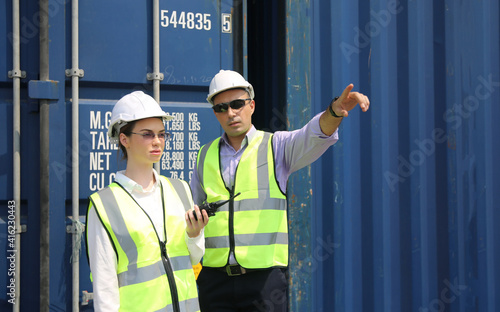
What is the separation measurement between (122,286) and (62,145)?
1.14 m

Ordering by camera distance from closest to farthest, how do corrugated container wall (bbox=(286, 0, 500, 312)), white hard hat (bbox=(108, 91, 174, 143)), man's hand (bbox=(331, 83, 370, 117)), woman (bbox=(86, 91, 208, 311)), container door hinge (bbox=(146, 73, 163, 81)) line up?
woman (bbox=(86, 91, 208, 311))
white hard hat (bbox=(108, 91, 174, 143))
man's hand (bbox=(331, 83, 370, 117))
container door hinge (bbox=(146, 73, 163, 81))
corrugated container wall (bbox=(286, 0, 500, 312))

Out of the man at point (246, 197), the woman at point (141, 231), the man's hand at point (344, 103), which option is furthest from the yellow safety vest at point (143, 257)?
the man's hand at point (344, 103)

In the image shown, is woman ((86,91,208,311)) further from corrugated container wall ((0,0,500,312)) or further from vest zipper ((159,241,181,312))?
corrugated container wall ((0,0,500,312))

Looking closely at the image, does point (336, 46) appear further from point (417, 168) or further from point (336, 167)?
point (417, 168)

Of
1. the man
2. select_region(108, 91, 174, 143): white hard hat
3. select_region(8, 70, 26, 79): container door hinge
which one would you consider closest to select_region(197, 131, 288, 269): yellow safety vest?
the man

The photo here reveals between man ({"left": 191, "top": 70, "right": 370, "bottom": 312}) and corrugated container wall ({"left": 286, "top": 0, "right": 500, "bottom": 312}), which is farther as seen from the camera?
corrugated container wall ({"left": 286, "top": 0, "right": 500, "bottom": 312})

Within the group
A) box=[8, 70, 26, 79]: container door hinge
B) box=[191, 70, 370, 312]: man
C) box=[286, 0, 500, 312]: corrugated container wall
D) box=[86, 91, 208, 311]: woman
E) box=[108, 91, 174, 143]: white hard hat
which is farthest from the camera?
box=[286, 0, 500, 312]: corrugated container wall

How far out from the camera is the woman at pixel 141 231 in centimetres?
183

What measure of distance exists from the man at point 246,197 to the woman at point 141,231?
0.40 meters

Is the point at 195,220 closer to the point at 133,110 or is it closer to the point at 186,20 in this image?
the point at 133,110

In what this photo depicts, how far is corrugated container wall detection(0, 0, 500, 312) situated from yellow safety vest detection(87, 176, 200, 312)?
0.92 m

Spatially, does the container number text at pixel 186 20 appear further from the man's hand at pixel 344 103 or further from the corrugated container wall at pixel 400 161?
the man's hand at pixel 344 103

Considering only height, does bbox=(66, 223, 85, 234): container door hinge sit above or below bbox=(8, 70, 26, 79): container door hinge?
below

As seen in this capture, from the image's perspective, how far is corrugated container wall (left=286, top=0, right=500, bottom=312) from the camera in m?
3.26
